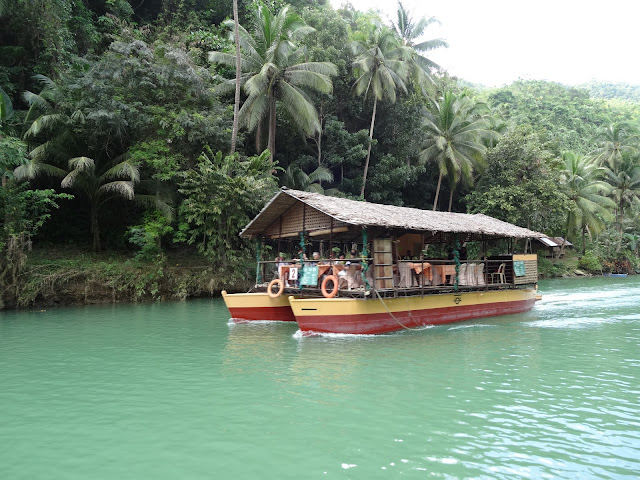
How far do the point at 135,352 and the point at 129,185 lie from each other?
9.22m

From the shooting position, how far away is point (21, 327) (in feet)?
38.3

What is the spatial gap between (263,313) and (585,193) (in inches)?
1169

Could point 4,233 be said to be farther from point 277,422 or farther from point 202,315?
point 277,422

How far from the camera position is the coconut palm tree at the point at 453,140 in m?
27.9

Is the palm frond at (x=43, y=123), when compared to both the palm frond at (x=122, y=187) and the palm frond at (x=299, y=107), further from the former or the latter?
the palm frond at (x=299, y=107)

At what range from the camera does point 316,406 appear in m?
5.72

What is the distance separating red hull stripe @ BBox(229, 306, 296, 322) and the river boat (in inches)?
1.1

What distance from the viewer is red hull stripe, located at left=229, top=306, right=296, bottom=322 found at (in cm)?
1291

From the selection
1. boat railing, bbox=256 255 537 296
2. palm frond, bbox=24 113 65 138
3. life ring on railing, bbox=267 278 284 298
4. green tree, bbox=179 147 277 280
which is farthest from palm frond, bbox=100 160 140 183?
life ring on railing, bbox=267 278 284 298

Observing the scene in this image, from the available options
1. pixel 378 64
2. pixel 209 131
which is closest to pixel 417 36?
pixel 378 64

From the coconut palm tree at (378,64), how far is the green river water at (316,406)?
16.7 metres

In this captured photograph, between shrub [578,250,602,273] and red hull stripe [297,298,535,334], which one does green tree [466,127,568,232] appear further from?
red hull stripe [297,298,535,334]

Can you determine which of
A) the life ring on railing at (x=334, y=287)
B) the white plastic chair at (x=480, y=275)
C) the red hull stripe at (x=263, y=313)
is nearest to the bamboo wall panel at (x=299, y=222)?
the life ring on railing at (x=334, y=287)

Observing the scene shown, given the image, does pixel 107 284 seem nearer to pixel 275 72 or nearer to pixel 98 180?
pixel 98 180
